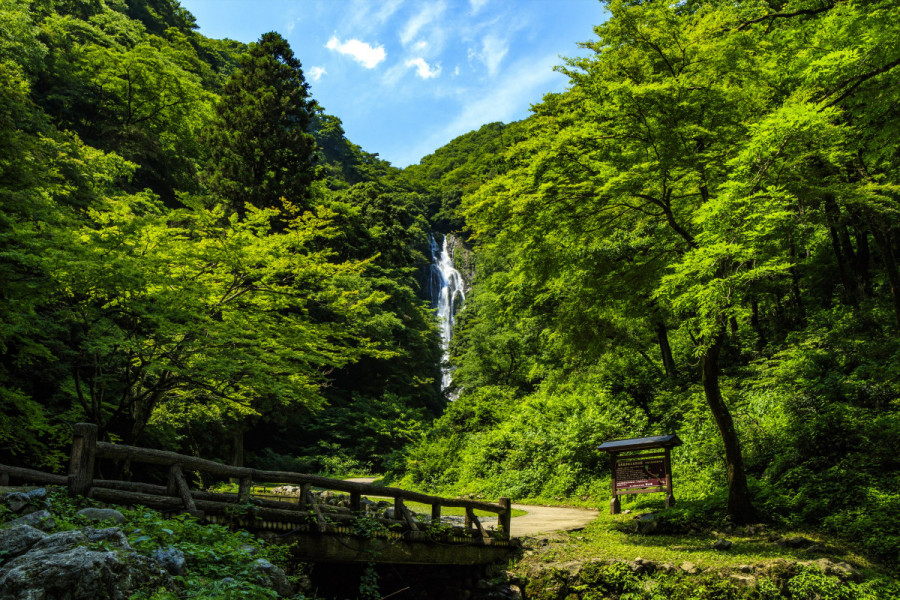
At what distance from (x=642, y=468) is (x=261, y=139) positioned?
2234cm

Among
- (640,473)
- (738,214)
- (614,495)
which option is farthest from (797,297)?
(738,214)

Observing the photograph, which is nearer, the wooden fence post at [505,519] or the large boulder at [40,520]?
the large boulder at [40,520]

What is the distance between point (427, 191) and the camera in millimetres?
78625

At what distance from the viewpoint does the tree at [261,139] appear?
2452 cm

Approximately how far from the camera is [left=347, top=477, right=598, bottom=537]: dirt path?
10992 millimetres

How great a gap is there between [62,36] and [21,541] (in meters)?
29.3

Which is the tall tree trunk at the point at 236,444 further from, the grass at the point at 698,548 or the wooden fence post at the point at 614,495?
the grass at the point at 698,548

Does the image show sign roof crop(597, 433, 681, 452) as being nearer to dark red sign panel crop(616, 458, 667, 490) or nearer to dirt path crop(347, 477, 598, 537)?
dark red sign panel crop(616, 458, 667, 490)

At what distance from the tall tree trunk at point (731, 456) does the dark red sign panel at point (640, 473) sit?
5.94 ft

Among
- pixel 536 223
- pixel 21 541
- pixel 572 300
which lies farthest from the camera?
pixel 572 300

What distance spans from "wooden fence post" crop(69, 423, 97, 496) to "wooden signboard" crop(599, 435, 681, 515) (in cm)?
1022

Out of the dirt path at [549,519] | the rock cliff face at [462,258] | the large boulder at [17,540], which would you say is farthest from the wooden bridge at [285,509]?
the rock cliff face at [462,258]

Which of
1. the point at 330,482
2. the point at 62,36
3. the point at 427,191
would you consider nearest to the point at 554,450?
the point at 330,482

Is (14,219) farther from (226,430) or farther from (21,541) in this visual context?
(226,430)
